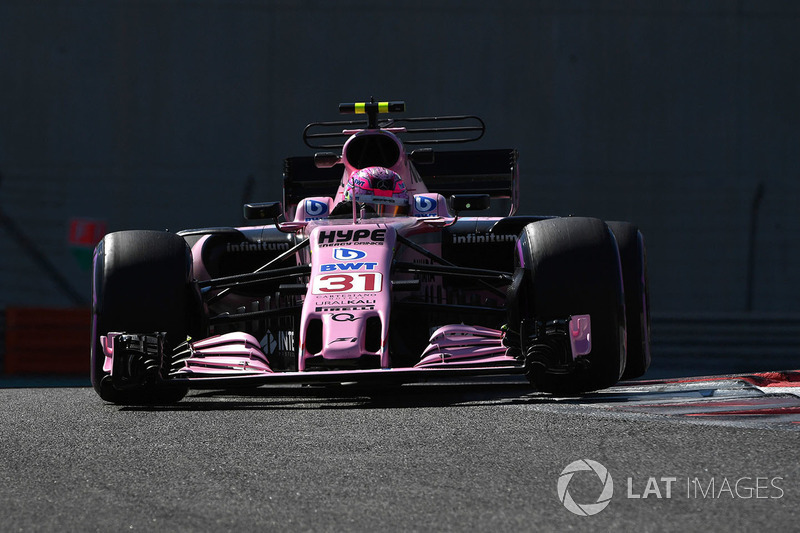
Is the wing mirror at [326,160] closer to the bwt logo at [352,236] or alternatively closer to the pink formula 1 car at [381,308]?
the pink formula 1 car at [381,308]

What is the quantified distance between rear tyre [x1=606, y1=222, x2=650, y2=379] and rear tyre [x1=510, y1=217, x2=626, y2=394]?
102 centimetres

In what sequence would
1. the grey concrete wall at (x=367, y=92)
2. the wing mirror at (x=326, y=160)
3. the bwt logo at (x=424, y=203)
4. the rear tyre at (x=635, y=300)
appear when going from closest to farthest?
the rear tyre at (x=635, y=300) → the bwt logo at (x=424, y=203) → the wing mirror at (x=326, y=160) → the grey concrete wall at (x=367, y=92)

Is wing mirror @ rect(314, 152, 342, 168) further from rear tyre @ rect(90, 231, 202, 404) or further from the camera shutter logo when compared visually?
the camera shutter logo

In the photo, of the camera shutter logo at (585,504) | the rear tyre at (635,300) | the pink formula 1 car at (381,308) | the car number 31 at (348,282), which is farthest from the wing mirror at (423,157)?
the camera shutter logo at (585,504)

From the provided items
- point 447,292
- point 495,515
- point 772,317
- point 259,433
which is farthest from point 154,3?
point 495,515

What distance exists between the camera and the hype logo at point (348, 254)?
22.9 ft

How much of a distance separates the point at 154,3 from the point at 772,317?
8.94 metres

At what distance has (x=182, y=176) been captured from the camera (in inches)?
646

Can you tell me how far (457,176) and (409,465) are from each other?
20.5 ft

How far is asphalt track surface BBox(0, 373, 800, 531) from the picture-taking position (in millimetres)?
3588

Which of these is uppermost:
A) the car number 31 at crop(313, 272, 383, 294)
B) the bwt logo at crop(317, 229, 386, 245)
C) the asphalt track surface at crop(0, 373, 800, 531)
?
the bwt logo at crop(317, 229, 386, 245)

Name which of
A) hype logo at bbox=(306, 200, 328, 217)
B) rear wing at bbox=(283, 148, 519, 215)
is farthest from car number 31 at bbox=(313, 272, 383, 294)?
rear wing at bbox=(283, 148, 519, 215)

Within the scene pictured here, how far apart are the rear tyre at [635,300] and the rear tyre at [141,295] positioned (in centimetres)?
253

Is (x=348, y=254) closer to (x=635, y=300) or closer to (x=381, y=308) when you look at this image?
(x=381, y=308)
